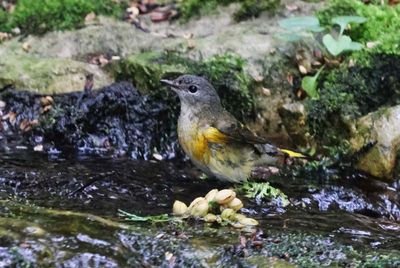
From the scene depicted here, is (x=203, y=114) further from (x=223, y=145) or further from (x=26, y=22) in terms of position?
(x=26, y=22)

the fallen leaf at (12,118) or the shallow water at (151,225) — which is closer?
the shallow water at (151,225)

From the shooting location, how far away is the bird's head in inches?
249

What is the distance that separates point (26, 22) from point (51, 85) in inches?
57.1

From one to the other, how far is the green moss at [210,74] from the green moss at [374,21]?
4.25 ft

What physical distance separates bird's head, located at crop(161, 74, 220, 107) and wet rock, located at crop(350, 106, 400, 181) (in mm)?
1397

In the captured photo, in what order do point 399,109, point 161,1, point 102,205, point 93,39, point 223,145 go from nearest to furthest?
point 102,205 < point 223,145 < point 399,109 < point 93,39 < point 161,1

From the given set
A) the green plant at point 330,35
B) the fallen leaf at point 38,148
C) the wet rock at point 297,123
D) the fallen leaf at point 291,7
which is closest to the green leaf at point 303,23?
the green plant at point 330,35

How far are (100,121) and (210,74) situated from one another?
1160mm

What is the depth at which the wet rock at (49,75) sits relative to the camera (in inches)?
282

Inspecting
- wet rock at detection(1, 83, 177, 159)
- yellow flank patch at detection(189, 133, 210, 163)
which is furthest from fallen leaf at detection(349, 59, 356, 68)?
yellow flank patch at detection(189, 133, 210, 163)

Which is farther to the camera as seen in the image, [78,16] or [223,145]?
[78,16]

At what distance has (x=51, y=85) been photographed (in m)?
7.16

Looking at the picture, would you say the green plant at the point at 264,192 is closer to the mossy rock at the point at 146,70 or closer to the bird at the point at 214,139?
the bird at the point at 214,139

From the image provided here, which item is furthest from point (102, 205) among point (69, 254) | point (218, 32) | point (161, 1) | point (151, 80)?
point (161, 1)
